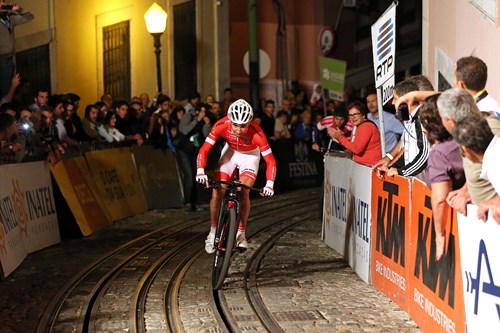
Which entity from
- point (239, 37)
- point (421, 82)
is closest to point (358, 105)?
point (421, 82)

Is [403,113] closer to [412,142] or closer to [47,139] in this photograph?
[412,142]

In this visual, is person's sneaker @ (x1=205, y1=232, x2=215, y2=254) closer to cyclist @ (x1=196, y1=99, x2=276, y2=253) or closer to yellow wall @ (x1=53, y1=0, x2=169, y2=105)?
cyclist @ (x1=196, y1=99, x2=276, y2=253)

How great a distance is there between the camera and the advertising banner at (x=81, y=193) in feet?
56.0

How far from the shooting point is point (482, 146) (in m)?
7.32

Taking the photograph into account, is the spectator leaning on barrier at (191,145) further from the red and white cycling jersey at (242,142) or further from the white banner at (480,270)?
the white banner at (480,270)

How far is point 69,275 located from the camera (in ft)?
44.4

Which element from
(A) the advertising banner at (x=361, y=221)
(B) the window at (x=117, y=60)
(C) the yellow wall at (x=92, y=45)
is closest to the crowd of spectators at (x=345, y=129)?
(A) the advertising banner at (x=361, y=221)

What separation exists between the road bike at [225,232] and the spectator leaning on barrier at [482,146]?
16.8 ft

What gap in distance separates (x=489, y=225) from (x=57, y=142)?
10773mm

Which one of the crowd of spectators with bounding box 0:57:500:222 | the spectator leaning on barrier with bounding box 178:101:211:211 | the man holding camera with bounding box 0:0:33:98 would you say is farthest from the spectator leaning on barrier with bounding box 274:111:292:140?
the man holding camera with bounding box 0:0:33:98

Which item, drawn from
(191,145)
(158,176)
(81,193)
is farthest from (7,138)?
(158,176)

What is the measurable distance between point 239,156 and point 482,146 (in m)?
6.51

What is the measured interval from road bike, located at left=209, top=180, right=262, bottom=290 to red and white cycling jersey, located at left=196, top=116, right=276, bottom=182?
18.1 inches

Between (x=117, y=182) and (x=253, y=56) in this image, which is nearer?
(x=117, y=182)
